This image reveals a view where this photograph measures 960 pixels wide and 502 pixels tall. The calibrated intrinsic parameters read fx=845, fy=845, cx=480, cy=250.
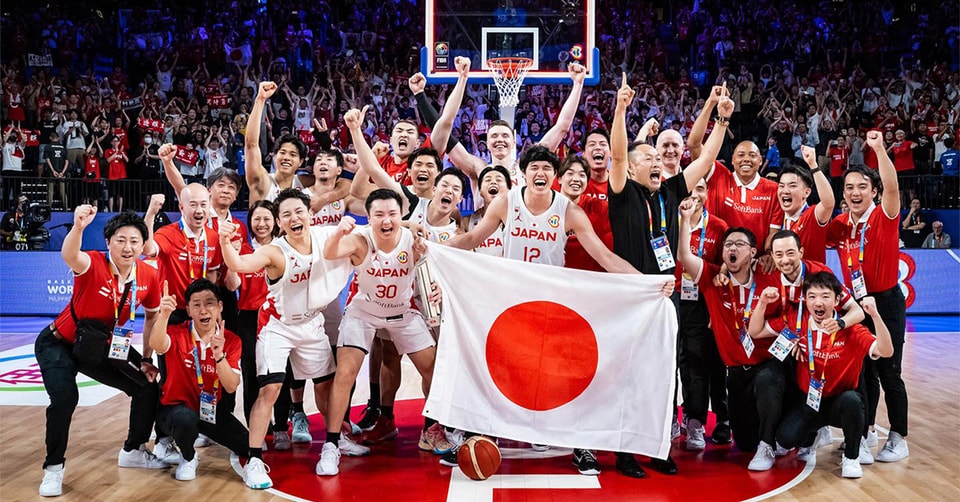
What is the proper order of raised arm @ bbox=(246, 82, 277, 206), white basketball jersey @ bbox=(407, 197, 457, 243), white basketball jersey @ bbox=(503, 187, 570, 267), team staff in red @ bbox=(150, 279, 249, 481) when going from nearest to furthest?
team staff in red @ bbox=(150, 279, 249, 481)
white basketball jersey @ bbox=(503, 187, 570, 267)
white basketball jersey @ bbox=(407, 197, 457, 243)
raised arm @ bbox=(246, 82, 277, 206)

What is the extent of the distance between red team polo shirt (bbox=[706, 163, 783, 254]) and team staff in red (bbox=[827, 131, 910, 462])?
1.92ft

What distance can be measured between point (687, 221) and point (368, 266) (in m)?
2.24

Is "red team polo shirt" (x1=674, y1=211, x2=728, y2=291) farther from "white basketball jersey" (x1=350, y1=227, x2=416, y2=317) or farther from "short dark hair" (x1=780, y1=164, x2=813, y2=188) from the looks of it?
"white basketball jersey" (x1=350, y1=227, x2=416, y2=317)

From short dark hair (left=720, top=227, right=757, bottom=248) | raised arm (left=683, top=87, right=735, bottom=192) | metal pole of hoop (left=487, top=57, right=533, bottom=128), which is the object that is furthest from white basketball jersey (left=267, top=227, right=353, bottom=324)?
metal pole of hoop (left=487, top=57, right=533, bottom=128)

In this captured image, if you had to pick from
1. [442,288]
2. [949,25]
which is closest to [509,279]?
[442,288]

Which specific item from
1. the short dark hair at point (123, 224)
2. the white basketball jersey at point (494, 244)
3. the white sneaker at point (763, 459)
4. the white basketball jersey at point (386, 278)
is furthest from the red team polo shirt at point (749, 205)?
the short dark hair at point (123, 224)

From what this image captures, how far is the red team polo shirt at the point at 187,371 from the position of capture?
5.62m

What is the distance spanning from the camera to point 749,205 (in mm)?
6566

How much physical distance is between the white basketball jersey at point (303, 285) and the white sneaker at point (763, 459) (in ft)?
9.98

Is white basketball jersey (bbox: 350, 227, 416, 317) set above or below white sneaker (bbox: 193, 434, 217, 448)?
above

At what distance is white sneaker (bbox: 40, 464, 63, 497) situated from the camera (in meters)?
5.12

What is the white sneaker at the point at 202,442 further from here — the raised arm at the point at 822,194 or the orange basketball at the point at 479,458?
the raised arm at the point at 822,194

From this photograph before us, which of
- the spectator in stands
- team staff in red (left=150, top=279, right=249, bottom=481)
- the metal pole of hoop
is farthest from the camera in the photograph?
the spectator in stands

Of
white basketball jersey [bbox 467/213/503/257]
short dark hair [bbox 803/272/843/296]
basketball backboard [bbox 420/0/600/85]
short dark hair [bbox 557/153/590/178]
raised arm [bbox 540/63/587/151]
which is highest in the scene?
basketball backboard [bbox 420/0/600/85]
